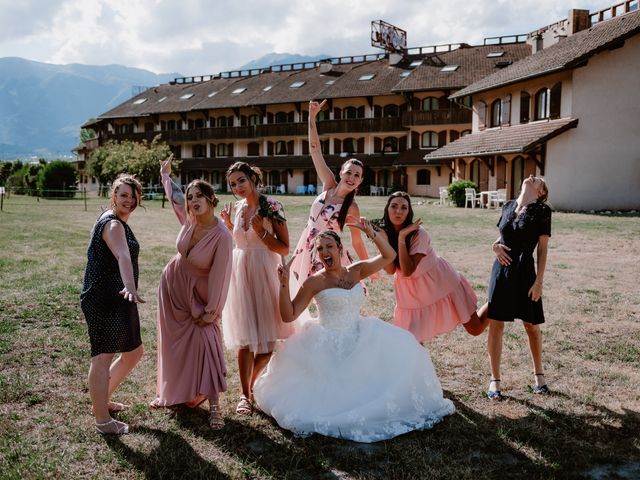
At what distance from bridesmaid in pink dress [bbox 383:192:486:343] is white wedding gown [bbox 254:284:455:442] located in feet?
2.05

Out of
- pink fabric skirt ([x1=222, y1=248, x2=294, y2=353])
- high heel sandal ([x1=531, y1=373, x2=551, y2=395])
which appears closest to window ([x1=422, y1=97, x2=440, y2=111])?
high heel sandal ([x1=531, y1=373, x2=551, y2=395])

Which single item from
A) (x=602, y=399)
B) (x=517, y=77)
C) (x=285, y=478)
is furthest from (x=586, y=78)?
(x=285, y=478)

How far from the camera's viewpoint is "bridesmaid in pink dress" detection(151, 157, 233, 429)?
15.5 ft

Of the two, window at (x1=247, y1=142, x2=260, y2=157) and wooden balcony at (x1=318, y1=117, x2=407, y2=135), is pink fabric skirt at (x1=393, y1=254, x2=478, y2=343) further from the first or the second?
window at (x1=247, y1=142, x2=260, y2=157)

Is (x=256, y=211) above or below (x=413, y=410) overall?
above

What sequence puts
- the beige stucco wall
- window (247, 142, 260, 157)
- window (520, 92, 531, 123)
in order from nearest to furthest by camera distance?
the beige stucco wall → window (520, 92, 531, 123) → window (247, 142, 260, 157)

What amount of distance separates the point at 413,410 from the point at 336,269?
1258 millimetres

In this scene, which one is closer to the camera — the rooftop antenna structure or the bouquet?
the bouquet

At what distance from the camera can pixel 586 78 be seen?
26.8m

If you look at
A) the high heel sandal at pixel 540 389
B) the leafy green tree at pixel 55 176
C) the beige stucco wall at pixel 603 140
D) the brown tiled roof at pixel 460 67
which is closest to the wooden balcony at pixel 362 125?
the brown tiled roof at pixel 460 67

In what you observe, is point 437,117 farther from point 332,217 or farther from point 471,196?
point 332,217

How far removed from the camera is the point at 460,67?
46.3m

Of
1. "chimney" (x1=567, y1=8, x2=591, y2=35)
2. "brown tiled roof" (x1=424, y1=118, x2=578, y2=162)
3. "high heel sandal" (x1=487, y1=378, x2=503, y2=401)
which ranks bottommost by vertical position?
"high heel sandal" (x1=487, y1=378, x2=503, y2=401)

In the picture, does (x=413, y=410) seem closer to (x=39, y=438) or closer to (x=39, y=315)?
(x=39, y=438)
